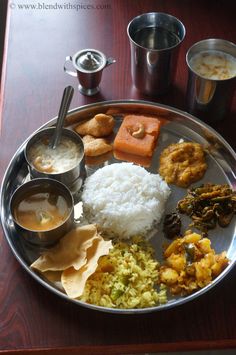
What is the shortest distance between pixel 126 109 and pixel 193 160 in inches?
14.0

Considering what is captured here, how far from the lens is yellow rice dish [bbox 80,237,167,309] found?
1347 mm

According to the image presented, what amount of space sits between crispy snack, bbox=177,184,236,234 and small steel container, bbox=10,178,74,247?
1.28 ft

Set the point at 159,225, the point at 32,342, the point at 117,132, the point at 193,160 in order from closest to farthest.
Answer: the point at 32,342
the point at 159,225
the point at 193,160
the point at 117,132

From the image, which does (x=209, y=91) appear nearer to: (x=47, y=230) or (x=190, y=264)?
(x=190, y=264)

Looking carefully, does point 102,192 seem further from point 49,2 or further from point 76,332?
point 49,2

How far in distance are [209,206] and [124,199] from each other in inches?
11.3

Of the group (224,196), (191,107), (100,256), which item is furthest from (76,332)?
(191,107)

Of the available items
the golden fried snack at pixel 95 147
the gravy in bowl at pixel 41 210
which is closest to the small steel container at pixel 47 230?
the gravy in bowl at pixel 41 210

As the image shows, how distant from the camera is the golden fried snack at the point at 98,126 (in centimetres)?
180

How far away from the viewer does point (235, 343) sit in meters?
1.29

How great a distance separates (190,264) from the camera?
1410 millimetres

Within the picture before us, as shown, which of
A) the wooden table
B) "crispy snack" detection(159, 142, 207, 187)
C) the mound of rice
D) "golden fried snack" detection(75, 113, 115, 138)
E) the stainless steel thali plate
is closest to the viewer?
the wooden table

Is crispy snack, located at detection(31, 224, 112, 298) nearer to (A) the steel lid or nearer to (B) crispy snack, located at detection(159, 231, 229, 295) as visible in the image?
(B) crispy snack, located at detection(159, 231, 229, 295)

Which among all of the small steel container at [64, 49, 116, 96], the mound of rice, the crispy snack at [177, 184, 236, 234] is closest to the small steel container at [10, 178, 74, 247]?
the mound of rice
